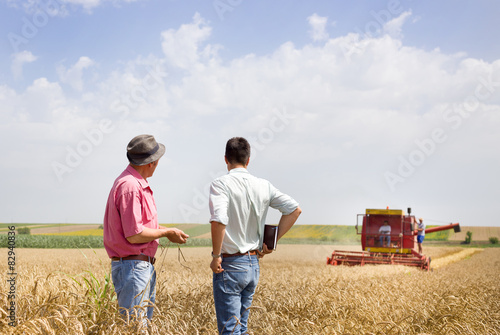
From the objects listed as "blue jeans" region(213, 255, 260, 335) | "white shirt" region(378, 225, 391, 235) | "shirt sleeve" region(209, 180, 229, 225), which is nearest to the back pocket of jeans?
"blue jeans" region(213, 255, 260, 335)

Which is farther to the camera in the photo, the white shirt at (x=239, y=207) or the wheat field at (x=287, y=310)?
the wheat field at (x=287, y=310)

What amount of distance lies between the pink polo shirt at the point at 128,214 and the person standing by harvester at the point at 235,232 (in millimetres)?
504

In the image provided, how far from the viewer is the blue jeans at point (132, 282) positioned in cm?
358

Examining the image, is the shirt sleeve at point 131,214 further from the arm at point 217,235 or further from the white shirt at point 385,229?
the white shirt at point 385,229

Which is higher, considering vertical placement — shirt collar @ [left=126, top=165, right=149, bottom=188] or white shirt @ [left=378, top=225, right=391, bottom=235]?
shirt collar @ [left=126, top=165, right=149, bottom=188]

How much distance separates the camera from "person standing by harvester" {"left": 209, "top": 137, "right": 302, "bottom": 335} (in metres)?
3.70

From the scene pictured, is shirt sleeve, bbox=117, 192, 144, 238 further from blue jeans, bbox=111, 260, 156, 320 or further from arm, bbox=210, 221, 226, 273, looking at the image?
arm, bbox=210, 221, 226, 273

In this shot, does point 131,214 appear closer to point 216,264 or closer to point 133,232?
point 133,232

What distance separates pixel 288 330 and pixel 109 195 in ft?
8.14

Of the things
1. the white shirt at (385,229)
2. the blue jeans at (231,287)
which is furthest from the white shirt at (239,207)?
the white shirt at (385,229)

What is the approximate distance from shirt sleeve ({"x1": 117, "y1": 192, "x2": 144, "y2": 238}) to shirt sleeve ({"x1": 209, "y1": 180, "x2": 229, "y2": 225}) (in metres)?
0.55

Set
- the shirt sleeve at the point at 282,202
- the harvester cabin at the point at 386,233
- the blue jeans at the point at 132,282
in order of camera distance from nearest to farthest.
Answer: the blue jeans at the point at 132,282 → the shirt sleeve at the point at 282,202 → the harvester cabin at the point at 386,233

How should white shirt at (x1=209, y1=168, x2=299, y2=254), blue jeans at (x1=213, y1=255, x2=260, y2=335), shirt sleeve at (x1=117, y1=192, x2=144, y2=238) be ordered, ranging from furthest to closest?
1. blue jeans at (x1=213, y1=255, x2=260, y2=335)
2. white shirt at (x1=209, y1=168, x2=299, y2=254)
3. shirt sleeve at (x1=117, y1=192, x2=144, y2=238)

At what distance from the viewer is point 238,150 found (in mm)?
3906
